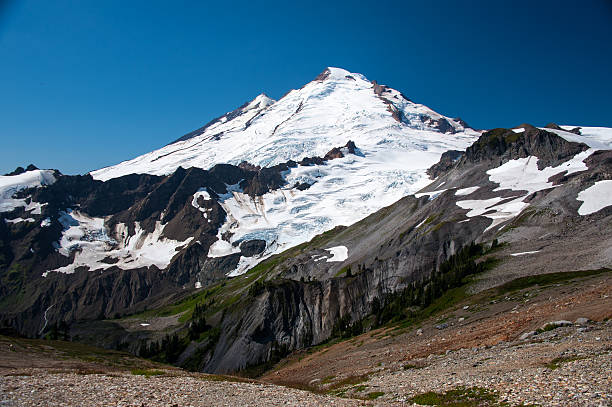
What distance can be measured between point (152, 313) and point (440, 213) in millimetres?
135509

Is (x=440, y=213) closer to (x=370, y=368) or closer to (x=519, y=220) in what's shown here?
(x=519, y=220)

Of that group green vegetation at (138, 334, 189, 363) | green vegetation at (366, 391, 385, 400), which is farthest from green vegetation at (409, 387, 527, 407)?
green vegetation at (138, 334, 189, 363)

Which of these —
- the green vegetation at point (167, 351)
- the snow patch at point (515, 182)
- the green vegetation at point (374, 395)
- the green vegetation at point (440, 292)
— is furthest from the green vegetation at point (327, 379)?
the green vegetation at point (167, 351)

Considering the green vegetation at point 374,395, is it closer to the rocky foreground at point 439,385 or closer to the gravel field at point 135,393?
the rocky foreground at point 439,385

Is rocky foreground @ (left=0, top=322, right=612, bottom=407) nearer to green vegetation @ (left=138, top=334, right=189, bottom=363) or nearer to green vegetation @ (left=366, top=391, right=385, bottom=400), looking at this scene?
Answer: green vegetation @ (left=366, top=391, right=385, bottom=400)

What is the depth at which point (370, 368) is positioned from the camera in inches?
1391

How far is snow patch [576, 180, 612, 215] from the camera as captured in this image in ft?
252

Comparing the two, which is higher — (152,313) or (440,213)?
(440,213)

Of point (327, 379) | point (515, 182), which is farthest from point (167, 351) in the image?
point (515, 182)

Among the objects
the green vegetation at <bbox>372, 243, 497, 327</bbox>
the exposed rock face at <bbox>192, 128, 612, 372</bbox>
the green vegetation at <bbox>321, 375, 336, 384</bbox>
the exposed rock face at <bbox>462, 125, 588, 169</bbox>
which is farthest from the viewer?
the exposed rock face at <bbox>462, 125, 588, 169</bbox>

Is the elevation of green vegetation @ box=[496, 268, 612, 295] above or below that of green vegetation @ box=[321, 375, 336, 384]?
above

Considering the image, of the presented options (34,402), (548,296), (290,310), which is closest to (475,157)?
(290,310)

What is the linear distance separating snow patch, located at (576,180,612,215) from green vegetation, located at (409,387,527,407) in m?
69.6

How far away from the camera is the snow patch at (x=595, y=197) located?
76.8 m
